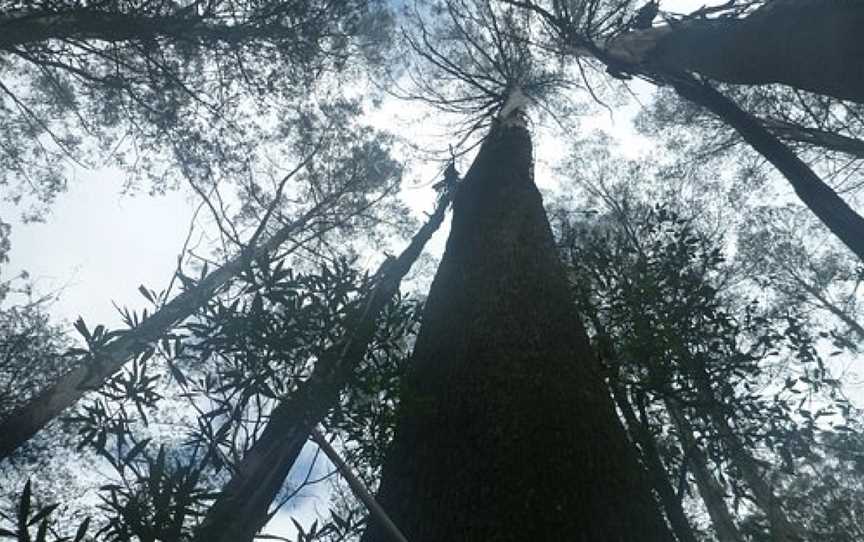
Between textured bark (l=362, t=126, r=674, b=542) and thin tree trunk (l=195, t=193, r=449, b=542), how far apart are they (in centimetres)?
44

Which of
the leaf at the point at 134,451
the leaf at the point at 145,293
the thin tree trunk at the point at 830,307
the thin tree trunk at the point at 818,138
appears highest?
the thin tree trunk at the point at 830,307

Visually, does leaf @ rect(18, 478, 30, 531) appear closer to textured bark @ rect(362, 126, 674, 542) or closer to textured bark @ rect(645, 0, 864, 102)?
textured bark @ rect(362, 126, 674, 542)

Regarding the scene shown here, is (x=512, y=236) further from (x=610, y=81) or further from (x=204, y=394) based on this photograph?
(x=610, y=81)

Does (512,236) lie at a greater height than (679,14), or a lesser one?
lesser

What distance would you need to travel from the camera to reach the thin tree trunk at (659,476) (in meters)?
3.43

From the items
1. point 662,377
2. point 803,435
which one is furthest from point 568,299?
point 803,435

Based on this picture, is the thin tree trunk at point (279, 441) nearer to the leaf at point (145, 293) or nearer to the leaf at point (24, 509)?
the leaf at point (24, 509)

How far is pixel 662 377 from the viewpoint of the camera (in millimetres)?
3957

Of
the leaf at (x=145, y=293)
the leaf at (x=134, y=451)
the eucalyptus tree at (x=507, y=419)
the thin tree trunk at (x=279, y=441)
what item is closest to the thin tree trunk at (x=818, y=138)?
the eucalyptus tree at (x=507, y=419)

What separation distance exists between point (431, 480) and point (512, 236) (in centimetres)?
169

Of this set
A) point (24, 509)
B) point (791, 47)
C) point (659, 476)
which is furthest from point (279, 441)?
point (791, 47)

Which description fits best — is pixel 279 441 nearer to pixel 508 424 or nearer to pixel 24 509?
pixel 24 509

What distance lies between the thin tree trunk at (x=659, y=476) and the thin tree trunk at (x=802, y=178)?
1967mm

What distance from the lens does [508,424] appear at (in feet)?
6.25
